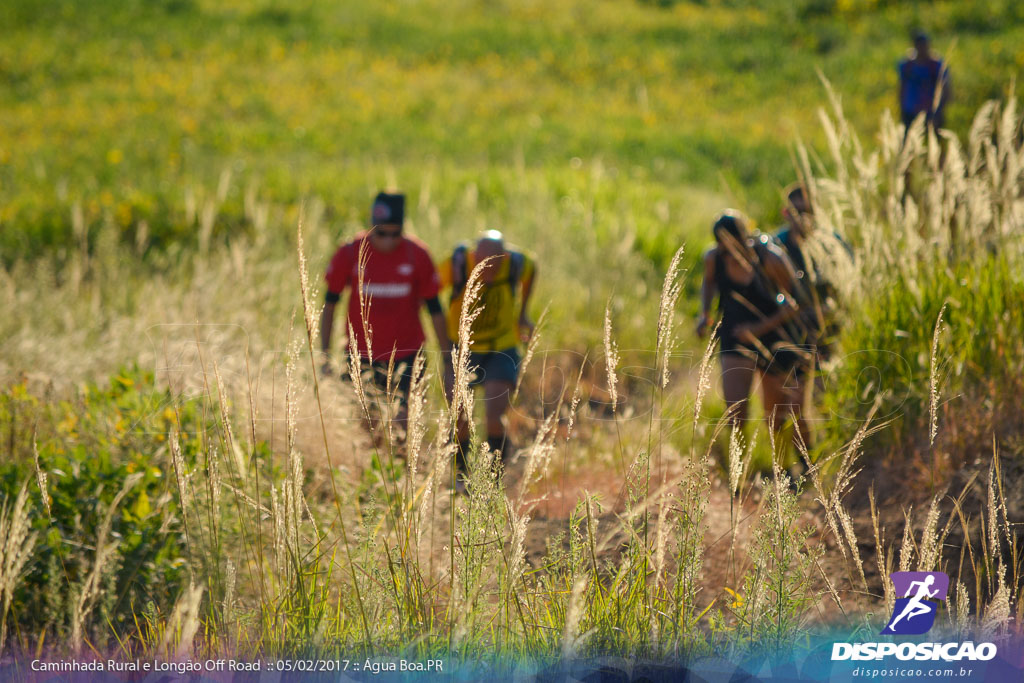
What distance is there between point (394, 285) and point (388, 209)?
0.42 m

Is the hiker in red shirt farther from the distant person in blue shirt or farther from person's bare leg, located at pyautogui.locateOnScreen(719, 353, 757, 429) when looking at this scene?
the distant person in blue shirt

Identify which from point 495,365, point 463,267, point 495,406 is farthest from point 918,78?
point 495,406

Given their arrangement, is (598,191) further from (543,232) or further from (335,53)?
(335,53)

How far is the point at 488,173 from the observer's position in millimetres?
12273

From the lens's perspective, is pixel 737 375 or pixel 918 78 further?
pixel 918 78

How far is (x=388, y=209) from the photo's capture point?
190 inches

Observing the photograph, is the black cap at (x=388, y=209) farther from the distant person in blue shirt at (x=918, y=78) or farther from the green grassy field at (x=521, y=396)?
the distant person in blue shirt at (x=918, y=78)

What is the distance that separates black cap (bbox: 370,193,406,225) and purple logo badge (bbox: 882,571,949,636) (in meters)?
3.26

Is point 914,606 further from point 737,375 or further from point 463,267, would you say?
point 463,267

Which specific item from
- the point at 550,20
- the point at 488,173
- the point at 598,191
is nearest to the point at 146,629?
the point at 598,191

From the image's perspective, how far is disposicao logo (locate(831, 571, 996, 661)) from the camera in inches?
87.0

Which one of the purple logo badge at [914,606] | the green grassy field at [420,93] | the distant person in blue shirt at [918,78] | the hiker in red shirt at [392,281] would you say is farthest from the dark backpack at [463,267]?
the distant person in blue shirt at [918,78]

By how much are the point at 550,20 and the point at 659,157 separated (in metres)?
17.0

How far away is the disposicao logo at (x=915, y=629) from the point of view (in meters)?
2.21
